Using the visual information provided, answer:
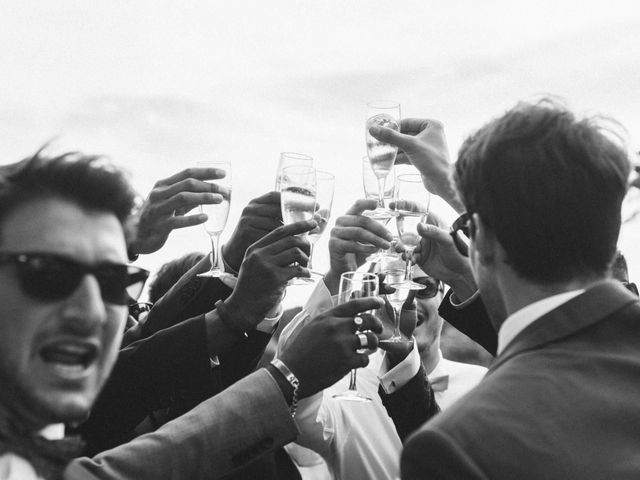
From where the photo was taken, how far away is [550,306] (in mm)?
2623

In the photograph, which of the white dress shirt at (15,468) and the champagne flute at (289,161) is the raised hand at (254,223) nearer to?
the champagne flute at (289,161)

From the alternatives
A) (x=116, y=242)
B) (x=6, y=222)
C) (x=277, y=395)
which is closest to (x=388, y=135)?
(x=277, y=395)

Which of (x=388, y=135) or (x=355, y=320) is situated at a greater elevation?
(x=388, y=135)

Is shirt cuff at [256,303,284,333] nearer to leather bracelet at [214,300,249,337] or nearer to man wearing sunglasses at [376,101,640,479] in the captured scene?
leather bracelet at [214,300,249,337]

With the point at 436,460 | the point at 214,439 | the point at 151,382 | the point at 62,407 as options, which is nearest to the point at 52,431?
the point at 62,407

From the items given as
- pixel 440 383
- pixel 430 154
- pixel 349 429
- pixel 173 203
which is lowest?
pixel 440 383

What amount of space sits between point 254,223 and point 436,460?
2.55 m

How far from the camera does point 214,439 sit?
3.15m

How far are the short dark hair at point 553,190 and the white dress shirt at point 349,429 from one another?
88.3 inches

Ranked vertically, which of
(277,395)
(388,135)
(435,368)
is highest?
(388,135)

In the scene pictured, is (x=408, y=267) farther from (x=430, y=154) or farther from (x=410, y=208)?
(x=430, y=154)

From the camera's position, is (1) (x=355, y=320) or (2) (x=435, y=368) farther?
(2) (x=435, y=368)

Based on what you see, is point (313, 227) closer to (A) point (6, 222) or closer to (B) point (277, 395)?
(B) point (277, 395)

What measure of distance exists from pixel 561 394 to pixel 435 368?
4.38 m
